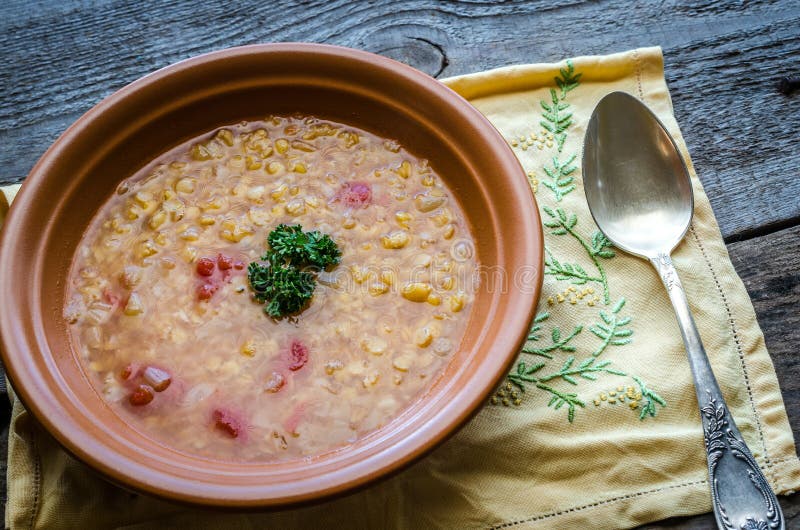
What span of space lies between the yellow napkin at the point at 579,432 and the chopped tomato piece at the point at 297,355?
0.34 m

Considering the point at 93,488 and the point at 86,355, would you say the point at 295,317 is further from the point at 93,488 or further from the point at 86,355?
the point at 93,488

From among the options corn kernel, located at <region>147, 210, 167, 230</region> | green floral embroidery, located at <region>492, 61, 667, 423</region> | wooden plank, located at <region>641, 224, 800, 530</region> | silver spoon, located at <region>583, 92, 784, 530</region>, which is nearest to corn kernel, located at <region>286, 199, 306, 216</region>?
corn kernel, located at <region>147, 210, 167, 230</region>

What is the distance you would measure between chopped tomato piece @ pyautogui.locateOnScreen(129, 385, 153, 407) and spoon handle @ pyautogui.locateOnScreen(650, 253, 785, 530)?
52.7 inches

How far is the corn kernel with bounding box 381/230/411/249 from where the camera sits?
1866mm

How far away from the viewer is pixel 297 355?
1.75 m

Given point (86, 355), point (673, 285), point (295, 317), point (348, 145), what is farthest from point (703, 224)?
point (86, 355)

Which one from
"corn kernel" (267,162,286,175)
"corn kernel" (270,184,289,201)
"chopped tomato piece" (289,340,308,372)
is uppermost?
"corn kernel" (267,162,286,175)

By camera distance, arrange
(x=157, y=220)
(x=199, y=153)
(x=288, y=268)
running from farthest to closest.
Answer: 1. (x=199, y=153)
2. (x=157, y=220)
3. (x=288, y=268)

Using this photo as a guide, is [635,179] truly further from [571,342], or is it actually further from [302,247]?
[302,247]

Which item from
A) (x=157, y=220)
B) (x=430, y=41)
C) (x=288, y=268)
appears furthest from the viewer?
(x=430, y=41)

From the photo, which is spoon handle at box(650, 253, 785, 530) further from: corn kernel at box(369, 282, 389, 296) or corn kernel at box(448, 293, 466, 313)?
corn kernel at box(369, 282, 389, 296)

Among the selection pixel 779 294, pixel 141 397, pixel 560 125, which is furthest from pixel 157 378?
pixel 779 294

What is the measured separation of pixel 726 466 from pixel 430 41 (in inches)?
61.4

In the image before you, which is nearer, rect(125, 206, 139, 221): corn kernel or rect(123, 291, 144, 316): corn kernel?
rect(123, 291, 144, 316): corn kernel
